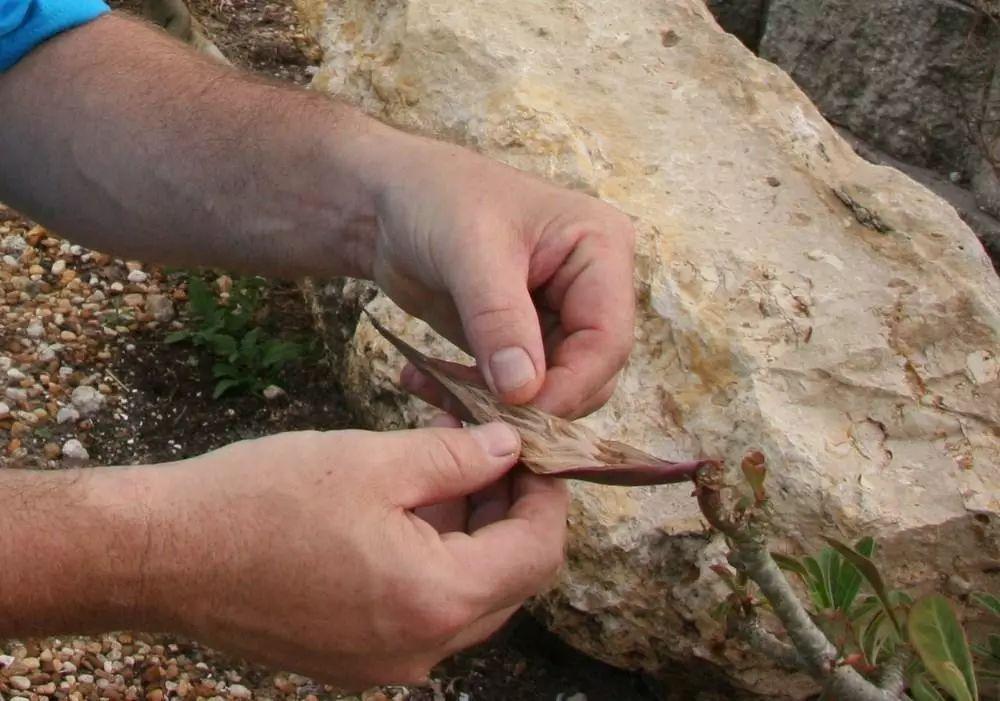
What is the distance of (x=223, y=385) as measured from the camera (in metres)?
2.72

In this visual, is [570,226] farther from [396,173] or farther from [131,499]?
[131,499]

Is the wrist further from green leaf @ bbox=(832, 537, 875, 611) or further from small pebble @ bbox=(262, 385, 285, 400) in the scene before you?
small pebble @ bbox=(262, 385, 285, 400)

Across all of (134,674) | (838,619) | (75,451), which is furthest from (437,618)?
(75,451)

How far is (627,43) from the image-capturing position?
8.70 feet

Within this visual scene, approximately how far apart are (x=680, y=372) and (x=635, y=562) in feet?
0.99

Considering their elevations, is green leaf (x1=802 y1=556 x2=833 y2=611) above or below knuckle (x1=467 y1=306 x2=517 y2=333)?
below

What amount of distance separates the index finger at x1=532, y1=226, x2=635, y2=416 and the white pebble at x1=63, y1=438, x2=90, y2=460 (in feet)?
4.38

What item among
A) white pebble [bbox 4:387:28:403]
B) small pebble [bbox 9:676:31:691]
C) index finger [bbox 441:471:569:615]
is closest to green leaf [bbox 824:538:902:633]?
index finger [bbox 441:471:569:615]

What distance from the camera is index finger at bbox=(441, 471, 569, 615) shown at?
135 centimetres

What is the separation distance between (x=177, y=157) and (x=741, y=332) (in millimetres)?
885

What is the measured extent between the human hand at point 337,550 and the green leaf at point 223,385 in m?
1.34

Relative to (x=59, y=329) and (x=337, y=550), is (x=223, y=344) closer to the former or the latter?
(x=59, y=329)

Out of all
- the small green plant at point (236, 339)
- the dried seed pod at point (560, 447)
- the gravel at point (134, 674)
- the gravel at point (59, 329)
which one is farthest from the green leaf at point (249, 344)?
the dried seed pod at point (560, 447)

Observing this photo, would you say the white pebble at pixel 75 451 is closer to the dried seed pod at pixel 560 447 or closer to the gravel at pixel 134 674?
the gravel at pixel 134 674
